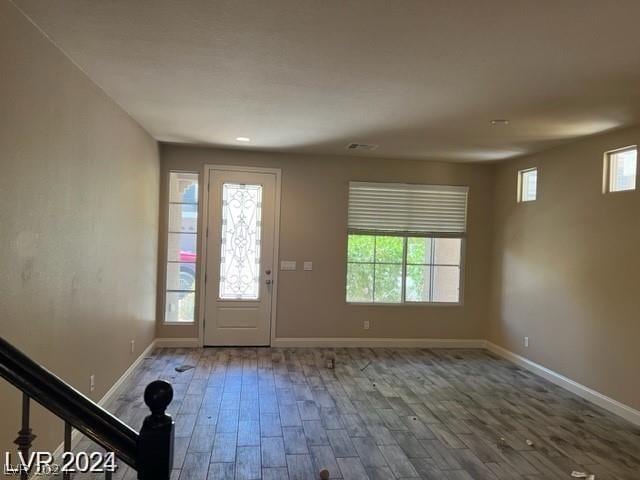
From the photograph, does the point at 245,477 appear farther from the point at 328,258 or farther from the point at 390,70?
the point at 328,258

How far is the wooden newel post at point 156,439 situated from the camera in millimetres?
1062

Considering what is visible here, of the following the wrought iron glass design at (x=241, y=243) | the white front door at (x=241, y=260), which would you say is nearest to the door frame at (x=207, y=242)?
the white front door at (x=241, y=260)

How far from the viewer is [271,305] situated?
577cm

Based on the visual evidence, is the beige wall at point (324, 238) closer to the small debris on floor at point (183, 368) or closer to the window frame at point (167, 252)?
the window frame at point (167, 252)

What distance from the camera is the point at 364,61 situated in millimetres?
2619

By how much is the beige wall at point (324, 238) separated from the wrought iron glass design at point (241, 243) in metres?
0.32

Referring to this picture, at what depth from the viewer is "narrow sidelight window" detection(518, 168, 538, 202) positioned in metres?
5.32

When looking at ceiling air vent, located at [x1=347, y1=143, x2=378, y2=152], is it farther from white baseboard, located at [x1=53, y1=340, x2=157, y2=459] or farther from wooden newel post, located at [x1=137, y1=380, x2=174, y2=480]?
wooden newel post, located at [x1=137, y1=380, x2=174, y2=480]

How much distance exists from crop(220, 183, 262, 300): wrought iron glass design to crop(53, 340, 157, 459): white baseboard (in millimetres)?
1155

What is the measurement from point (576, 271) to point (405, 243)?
7.04 ft

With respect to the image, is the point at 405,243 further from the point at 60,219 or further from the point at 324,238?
the point at 60,219

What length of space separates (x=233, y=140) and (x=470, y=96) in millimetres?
2779

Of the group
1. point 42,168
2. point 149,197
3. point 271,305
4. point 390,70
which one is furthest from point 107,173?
point 271,305

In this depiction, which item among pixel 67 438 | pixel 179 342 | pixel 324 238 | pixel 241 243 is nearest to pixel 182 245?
pixel 241 243
